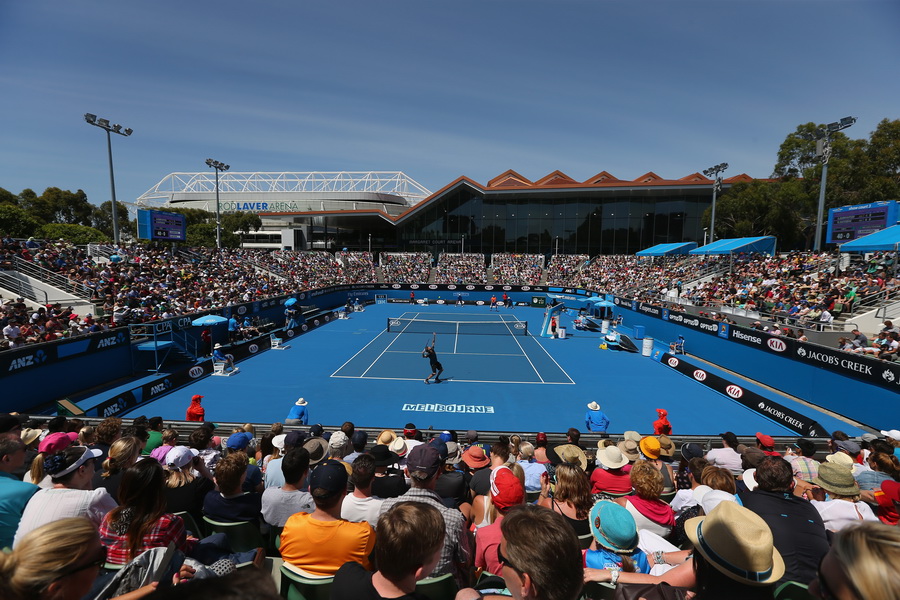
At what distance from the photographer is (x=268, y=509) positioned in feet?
15.0

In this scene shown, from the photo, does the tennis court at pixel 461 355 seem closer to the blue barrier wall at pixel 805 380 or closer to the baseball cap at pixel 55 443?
the blue barrier wall at pixel 805 380

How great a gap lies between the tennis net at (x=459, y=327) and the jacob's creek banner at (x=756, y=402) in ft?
44.6

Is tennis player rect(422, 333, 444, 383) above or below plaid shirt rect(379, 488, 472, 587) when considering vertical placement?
below

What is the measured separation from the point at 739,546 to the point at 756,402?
56.9ft

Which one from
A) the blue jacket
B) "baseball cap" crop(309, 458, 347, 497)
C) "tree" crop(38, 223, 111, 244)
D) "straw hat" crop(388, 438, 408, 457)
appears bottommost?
the blue jacket

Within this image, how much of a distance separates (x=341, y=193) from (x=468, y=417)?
8516cm

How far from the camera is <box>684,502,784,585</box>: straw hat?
2438mm

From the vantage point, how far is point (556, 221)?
66250 millimetres

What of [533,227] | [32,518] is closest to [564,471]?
[32,518]

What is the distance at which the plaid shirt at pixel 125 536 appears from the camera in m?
3.29

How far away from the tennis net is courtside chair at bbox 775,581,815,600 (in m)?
30.9

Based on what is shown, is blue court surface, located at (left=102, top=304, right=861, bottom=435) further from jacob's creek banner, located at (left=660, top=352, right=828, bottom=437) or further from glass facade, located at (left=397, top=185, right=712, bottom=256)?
glass facade, located at (left=397, top=185, right=712, bottom=256)

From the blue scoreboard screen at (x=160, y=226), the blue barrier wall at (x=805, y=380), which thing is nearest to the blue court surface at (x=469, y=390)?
the blue barrier wall at (x=805, y=380)

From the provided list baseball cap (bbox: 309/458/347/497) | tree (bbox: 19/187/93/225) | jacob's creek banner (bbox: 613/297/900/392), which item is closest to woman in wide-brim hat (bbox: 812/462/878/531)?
baseball cap (bbox: 309/458/347/497)
